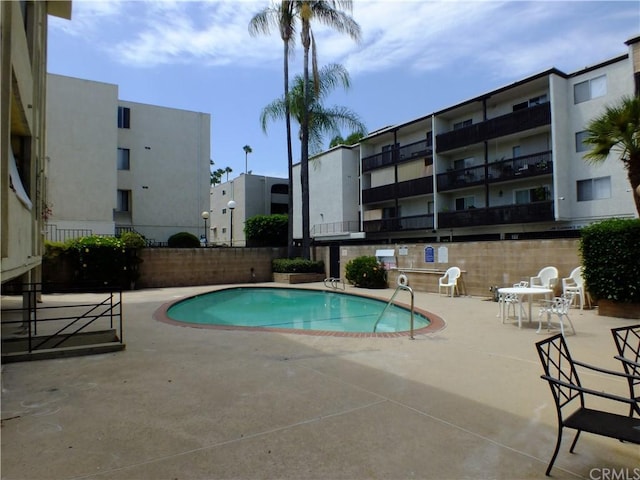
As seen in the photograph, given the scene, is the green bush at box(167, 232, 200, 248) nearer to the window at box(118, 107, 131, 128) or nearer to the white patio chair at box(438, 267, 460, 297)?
the window at box(118, 107, 131, 128)

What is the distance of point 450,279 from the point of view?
15109 millimetres

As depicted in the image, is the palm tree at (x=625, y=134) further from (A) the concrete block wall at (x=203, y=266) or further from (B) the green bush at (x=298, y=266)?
(A) the concrete block wall at (x=203, y=266)

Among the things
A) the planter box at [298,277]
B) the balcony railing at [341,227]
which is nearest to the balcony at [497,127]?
the balcony railing at [341,227]

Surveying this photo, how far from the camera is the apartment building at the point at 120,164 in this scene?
23.2 m

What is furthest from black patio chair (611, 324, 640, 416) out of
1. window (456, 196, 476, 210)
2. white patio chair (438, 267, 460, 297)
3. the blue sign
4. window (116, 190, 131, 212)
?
window (116, 190, 131, 212)

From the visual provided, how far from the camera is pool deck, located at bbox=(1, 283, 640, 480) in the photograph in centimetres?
282

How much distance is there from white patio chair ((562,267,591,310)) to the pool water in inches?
168

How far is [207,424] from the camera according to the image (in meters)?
3.52

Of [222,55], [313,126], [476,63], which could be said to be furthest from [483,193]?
[222,55]

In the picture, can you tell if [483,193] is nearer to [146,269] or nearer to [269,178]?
[146,269]

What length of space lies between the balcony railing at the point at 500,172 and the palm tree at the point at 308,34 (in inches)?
407

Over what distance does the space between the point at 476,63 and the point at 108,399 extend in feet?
38.2

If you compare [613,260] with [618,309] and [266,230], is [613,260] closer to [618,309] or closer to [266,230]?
[618,309]

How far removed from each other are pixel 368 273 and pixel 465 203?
1199cm
